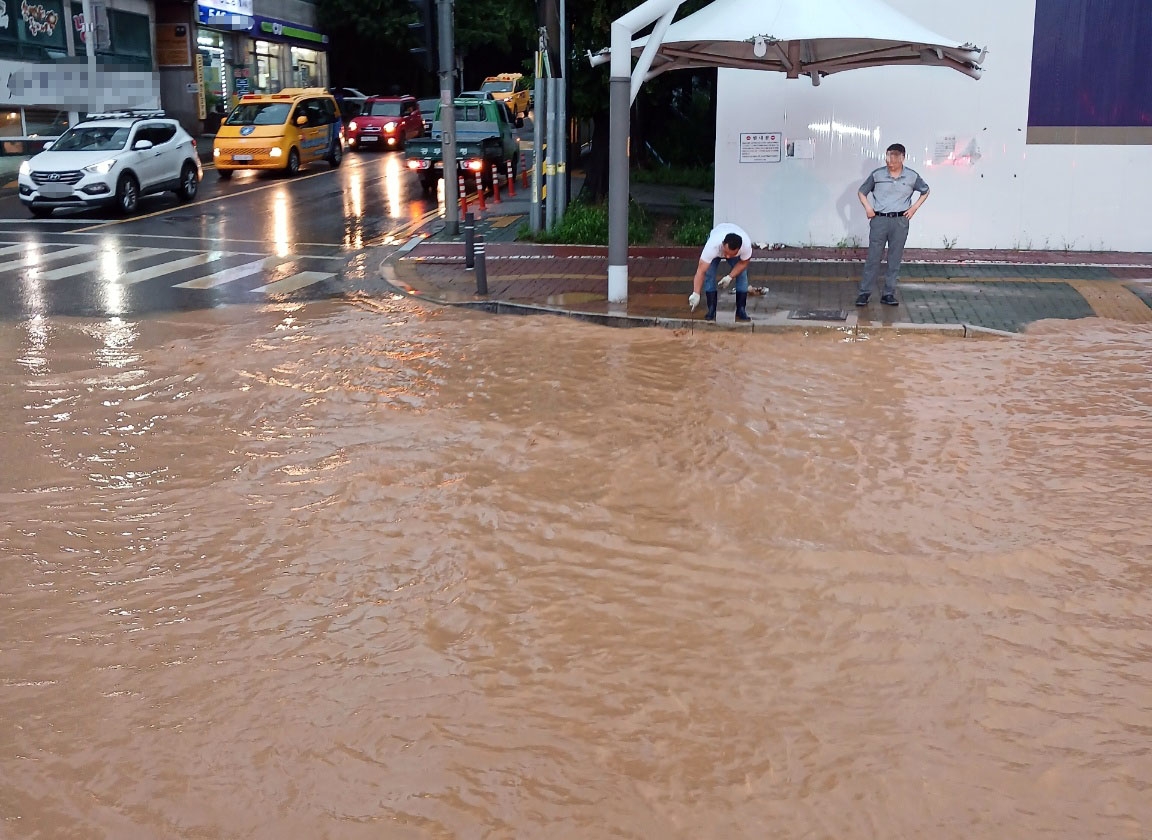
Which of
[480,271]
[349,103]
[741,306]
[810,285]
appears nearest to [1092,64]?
[810,285]

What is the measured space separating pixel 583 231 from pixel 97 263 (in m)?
6.99

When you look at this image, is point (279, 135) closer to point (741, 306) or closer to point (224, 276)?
point (224, 276)

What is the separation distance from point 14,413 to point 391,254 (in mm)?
8918

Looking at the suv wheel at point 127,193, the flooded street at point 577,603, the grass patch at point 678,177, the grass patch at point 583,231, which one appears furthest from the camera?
the grass patch at point 678,177

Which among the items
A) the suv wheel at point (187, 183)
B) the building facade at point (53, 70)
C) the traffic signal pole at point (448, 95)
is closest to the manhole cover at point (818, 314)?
the traffic signal pole at point (448, 95)

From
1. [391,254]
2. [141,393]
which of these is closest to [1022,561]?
[141,393]

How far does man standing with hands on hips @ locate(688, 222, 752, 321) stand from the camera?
12.0 metres

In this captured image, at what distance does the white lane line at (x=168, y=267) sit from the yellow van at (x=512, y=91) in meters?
25.5

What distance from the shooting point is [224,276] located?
1592cm

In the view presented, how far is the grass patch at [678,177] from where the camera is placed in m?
26.5

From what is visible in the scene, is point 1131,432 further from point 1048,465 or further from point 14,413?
point 14,413

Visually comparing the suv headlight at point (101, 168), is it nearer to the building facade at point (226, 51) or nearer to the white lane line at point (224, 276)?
the white lane line at point (224, 276)

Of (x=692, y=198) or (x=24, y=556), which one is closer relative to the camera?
(x=24, y=556)

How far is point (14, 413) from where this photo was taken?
9.41 m
